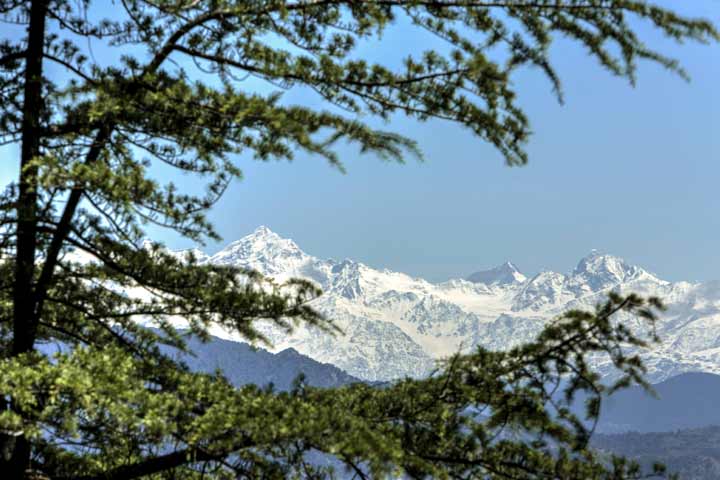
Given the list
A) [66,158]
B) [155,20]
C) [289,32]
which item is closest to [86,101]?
[66,158]

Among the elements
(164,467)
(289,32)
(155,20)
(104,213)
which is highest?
(155,20)

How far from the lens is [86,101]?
5.84 m

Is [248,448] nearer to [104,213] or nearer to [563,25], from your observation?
[104,213]

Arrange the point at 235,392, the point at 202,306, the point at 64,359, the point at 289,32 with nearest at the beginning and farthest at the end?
the point at 64,359
the point at 235,392
the point at 289,32
the point at 202,306

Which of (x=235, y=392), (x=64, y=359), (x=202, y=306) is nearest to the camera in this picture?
(x=64, y=359)

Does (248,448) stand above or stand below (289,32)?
below

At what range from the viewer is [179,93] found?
498 cm

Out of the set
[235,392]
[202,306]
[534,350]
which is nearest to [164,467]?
[235,392]

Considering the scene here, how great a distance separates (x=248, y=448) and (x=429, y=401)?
1398mm

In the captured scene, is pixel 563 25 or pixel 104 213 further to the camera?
pixel 104 213

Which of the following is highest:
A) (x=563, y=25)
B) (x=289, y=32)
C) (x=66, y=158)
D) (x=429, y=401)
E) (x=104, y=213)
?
(x=289, y=32)

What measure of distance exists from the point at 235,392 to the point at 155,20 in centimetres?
320

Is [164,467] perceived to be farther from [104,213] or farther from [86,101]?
[86,101]

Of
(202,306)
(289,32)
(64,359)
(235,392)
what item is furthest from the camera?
(202,306)
